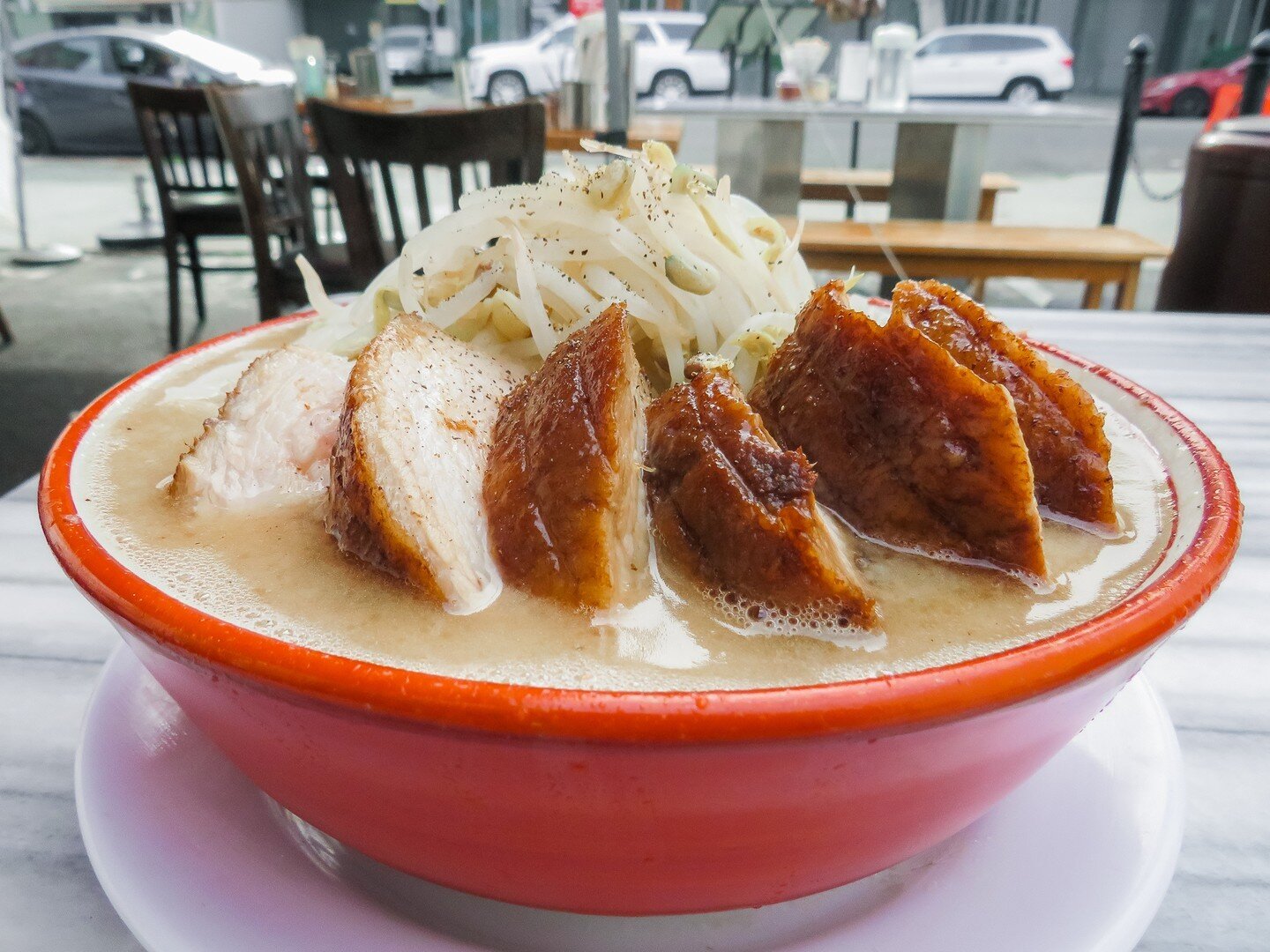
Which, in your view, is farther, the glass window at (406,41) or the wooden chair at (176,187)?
the glass window at (406,41)

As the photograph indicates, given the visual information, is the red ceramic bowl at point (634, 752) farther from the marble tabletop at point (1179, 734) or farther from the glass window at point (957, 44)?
the glass window at point (957, 44)

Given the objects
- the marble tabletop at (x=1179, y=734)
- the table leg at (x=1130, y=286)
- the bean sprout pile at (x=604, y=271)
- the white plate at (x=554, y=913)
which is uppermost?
the bean sprout pile at (x=604, y=271)

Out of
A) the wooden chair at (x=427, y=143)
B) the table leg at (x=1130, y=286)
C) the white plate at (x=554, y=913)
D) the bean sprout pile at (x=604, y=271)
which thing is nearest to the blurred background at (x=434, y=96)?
the table leg at (x=1130, y=286)

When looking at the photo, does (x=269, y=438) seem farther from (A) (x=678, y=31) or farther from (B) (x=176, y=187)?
(A) (x=678, y=31)

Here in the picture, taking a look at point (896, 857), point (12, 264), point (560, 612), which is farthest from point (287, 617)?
point (12, 264)

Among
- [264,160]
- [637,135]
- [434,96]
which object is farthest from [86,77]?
[637,135]

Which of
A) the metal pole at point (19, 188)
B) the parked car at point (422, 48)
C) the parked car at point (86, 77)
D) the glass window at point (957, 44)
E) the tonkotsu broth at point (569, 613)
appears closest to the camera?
the tonkotsu broth at point (569, 613)

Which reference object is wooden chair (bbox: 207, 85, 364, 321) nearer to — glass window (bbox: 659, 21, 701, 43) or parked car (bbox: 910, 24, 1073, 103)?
glass window (bbox: 659, 21, 701, 43)
